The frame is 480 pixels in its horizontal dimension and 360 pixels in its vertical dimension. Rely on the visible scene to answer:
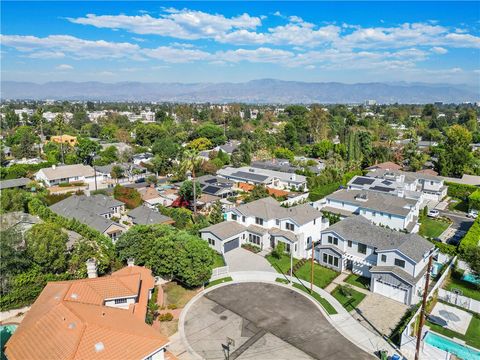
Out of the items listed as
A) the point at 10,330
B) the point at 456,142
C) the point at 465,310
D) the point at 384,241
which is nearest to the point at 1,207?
the point at 10,330

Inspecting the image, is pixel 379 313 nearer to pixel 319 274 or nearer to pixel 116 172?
pixel 319 274

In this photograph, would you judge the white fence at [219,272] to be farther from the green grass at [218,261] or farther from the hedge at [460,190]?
the hedge at [460,190]

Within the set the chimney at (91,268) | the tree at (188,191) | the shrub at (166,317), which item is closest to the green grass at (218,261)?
the shrub at (166,317)

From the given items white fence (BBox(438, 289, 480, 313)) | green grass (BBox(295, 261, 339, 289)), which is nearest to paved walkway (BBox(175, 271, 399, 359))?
green grass (BBox(295, 261, 339, 289))

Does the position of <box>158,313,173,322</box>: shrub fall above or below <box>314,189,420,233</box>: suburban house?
below

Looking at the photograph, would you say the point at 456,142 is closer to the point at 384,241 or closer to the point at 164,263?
the point at 384,241

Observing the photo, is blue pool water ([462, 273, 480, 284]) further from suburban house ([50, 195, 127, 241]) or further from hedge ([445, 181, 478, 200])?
suburban house ([50, 195, 127, 241])
